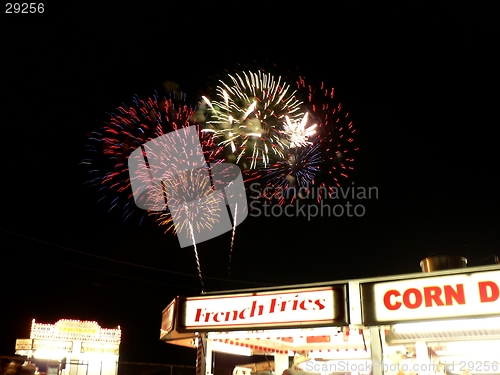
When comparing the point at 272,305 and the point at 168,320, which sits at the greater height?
the point at 272,305

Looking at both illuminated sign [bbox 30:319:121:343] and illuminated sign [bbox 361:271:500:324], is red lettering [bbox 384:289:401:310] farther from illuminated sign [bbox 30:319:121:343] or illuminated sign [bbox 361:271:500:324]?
illuminated sign [bbox 30:319:121:343]

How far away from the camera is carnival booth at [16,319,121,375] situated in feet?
99.1

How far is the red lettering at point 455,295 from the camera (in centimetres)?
704

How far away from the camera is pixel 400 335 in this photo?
8.63 m

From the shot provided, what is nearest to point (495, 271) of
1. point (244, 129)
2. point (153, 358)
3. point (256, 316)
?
point (256, 316)

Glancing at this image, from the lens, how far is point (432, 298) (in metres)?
7.19

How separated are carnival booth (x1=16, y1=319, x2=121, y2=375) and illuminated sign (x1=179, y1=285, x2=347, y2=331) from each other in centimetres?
2263

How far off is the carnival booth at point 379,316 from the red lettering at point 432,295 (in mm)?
13

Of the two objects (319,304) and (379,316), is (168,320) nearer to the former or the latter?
(319,304)

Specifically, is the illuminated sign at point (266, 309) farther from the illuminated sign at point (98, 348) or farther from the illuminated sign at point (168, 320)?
the illuminated sign at point (98, 348)

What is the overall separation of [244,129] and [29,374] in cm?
1120

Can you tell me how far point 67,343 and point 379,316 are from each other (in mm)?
28043

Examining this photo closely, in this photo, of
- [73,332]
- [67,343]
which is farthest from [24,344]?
[73,332]

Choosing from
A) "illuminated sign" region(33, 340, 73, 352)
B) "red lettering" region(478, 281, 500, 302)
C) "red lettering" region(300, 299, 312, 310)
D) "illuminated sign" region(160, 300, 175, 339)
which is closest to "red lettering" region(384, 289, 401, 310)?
"red lettering" region(478, 281, 500, 302)
